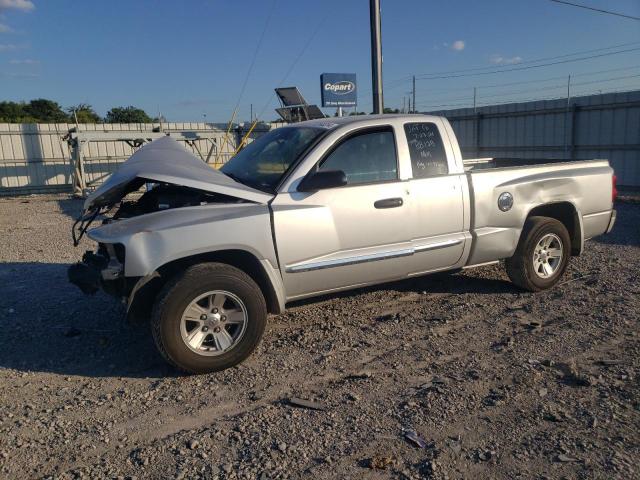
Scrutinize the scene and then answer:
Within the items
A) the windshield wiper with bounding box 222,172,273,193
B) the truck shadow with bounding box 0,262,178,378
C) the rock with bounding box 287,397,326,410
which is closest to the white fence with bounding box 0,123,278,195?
the truck shadow with bounding box 0,262,178,378

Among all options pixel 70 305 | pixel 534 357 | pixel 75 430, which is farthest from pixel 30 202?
pixel 534 357

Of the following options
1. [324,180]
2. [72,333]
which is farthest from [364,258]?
[72,333]

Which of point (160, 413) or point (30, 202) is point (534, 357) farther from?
point (30, 202)

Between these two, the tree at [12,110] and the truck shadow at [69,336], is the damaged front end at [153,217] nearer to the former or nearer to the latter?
the truck shadow at [69,336]

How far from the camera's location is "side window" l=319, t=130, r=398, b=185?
4.75 m

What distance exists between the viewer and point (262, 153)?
17.2 ft

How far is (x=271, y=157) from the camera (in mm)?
5066

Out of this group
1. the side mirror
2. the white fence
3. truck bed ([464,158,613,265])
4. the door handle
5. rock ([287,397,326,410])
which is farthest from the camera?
the white fence

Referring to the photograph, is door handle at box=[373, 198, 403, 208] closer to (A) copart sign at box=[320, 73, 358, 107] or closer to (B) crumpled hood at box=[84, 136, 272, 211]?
(B) crumpled hood at box=[84, 136, 272, 211]

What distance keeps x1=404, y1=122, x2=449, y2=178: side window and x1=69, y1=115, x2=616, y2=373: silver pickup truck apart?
Result: 0.4 inches

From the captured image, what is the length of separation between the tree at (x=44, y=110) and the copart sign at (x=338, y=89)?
115 ft

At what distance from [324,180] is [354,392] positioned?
1.66 m

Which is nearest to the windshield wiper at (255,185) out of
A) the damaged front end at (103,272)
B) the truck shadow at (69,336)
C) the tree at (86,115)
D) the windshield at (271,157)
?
the windshield at (271,157)

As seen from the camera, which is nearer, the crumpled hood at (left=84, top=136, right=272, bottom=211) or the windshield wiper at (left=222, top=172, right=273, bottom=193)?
the crumpled hood at (left=84, top=136, right=272, bottom=211)
